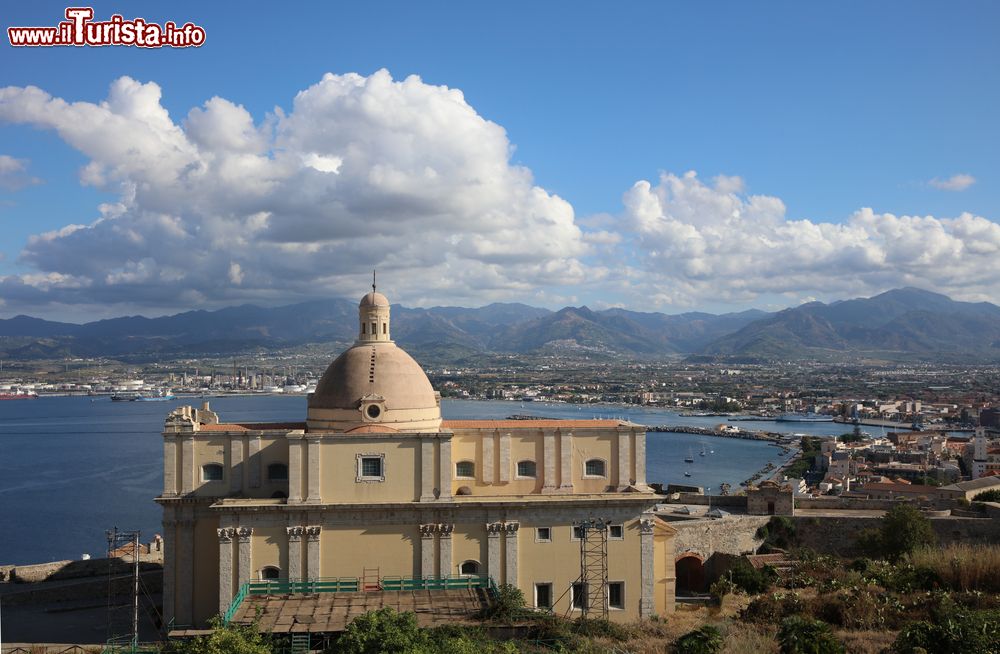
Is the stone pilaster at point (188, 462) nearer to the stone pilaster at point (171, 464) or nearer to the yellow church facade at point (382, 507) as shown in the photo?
the yellow church facade at point (382, 507)

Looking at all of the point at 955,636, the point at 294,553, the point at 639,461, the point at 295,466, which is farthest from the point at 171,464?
the point at 955,636

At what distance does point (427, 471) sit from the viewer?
2262cm

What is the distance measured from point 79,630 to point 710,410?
136640mm

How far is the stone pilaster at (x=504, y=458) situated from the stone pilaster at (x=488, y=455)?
23 cm

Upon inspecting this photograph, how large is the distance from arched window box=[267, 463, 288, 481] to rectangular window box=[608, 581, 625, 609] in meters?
9.80

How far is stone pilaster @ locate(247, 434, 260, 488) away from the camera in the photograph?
23.1m

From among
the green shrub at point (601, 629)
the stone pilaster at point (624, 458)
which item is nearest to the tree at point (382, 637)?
the green shrub at point (601, 629)

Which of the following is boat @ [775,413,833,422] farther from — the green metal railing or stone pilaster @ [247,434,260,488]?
stone pilaster @ [247,434,260,488]

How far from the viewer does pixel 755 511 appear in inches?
1330

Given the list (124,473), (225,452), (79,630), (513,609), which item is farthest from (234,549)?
(124,473)

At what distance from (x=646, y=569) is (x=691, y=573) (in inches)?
323

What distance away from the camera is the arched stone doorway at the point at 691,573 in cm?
3002

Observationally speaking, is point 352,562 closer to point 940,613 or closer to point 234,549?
point 234,549

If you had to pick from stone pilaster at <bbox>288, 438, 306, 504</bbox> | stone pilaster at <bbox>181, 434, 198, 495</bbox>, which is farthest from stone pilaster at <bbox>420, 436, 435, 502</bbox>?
stone pilaster at <bbox>181, 434, 198, 495</bbox>
